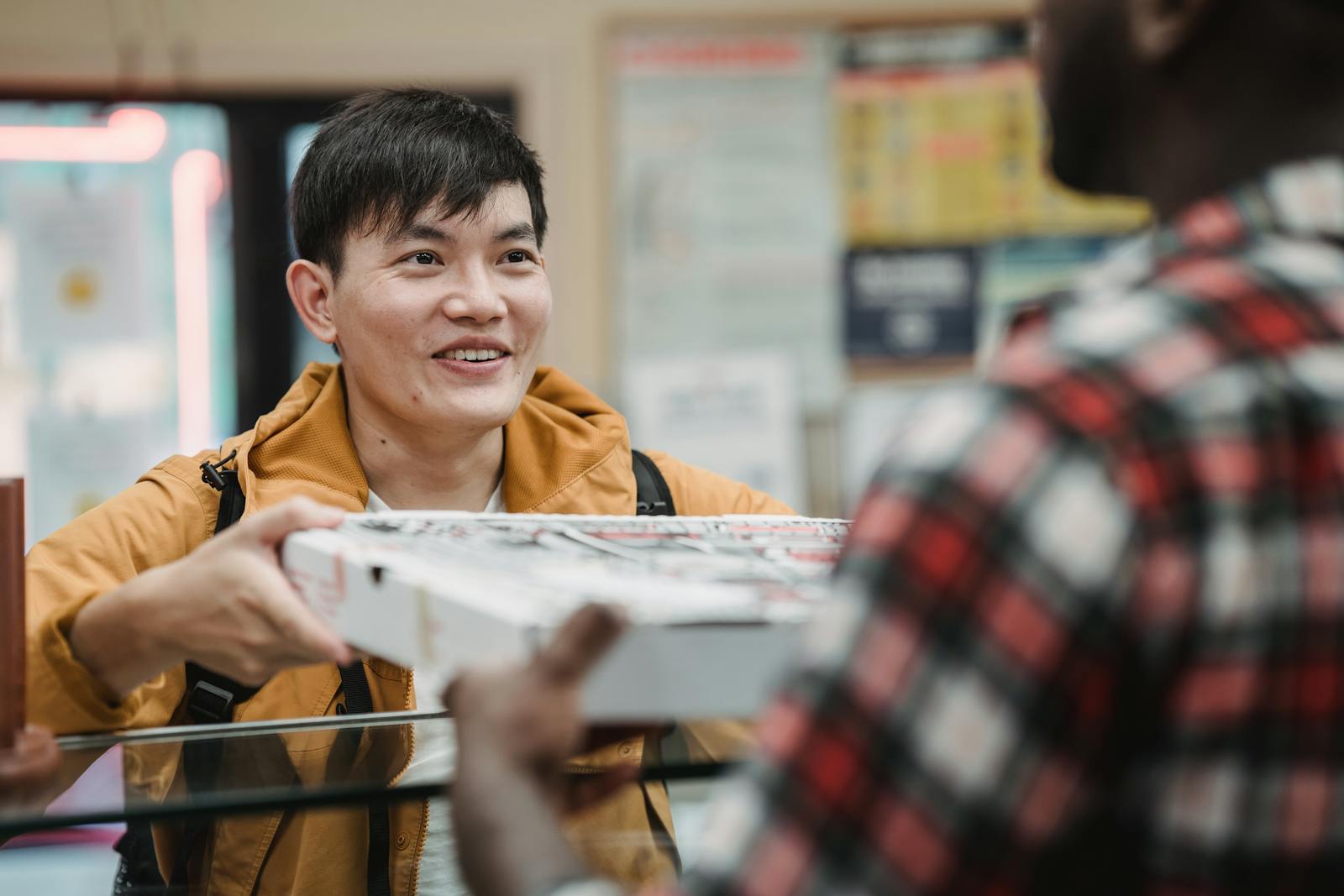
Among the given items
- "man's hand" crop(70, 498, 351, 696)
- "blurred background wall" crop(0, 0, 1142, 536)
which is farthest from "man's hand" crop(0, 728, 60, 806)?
"blurred background wall" crop(0, 0, 1142, 536)

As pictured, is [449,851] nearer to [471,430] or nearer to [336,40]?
[471,430]

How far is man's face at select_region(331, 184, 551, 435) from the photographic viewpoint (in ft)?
4.73

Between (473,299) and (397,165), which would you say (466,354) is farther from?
(397,165)

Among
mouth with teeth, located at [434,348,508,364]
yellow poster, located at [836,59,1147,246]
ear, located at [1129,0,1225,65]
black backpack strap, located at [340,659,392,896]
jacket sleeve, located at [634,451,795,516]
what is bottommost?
black backpack strap, located at [340,659,392,896]

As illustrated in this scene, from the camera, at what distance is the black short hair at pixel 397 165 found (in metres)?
1.45

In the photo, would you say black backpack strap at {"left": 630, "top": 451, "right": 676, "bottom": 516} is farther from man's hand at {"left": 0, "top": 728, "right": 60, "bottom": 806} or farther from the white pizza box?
man's hand at {"left": 0, "top": 728, "right": 60, "bottom": 806}

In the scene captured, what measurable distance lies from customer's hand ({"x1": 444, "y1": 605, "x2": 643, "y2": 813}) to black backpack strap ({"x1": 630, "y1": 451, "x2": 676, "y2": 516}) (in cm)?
90

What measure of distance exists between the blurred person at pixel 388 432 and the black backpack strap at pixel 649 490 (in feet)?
0.05

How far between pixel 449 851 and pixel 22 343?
264cm

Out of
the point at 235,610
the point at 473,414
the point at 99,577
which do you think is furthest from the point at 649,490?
the point at 235,610

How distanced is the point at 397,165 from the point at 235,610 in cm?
73

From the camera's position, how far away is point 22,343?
3318 millimetres

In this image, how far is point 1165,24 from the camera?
510 millimetres

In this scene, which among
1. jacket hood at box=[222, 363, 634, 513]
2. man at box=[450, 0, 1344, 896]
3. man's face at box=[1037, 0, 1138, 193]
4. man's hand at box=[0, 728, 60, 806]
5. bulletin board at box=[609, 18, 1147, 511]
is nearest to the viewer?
man at box=[450, 0, 1344, 896]
